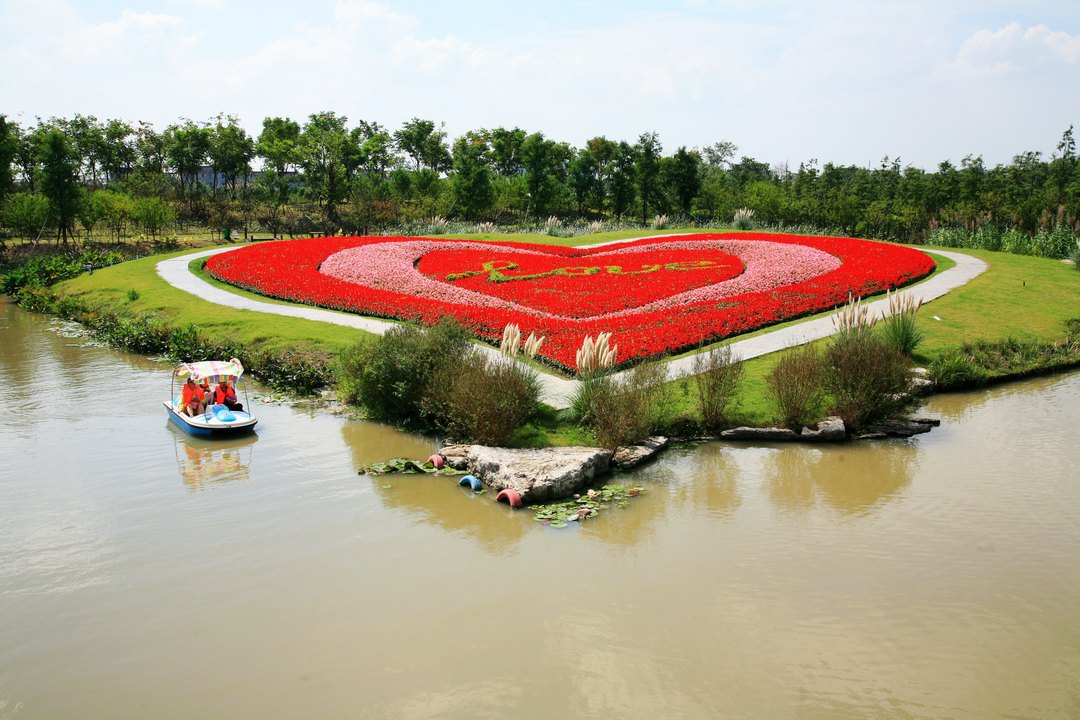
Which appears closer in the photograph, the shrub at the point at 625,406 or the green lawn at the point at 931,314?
the shrub at the point at 625,406

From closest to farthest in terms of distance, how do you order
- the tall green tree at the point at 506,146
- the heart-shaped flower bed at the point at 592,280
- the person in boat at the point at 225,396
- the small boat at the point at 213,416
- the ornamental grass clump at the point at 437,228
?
the small boat at the point at 213,416
the person in boat at the point at 225,396
the heart-shaped flower bed at the point at 592,280
the ornamental grass clump at the point at 437,228
the tall green tree at the point at 506,146

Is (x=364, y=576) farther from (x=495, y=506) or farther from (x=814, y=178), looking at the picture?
(x=814, y=178)

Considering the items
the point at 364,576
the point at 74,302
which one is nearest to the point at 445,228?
the point at 74,302

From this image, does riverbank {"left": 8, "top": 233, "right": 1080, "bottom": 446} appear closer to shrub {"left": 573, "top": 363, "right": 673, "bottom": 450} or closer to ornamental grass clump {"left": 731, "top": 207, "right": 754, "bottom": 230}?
shrub {"left": 573, "top": 363, "right": 673, "bottom": 450}

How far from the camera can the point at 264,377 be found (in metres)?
19.8

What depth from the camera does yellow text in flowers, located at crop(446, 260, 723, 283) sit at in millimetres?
29458

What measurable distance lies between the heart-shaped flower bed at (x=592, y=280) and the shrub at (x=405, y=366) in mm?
2921

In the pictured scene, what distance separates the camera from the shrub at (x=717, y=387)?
1471 cm

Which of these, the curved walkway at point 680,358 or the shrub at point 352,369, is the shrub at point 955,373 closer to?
the curved walkway at point 680,358

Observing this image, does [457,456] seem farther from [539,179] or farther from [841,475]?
[539,179]

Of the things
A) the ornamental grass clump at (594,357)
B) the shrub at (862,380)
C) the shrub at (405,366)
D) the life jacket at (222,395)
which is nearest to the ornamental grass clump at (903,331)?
the shrub at (862,380)

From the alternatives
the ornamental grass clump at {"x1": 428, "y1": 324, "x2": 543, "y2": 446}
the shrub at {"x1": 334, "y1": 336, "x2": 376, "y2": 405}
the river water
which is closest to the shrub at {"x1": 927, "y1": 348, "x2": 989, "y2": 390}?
the river water

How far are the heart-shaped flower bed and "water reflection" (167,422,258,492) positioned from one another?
6.79 metres

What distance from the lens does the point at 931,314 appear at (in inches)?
854
